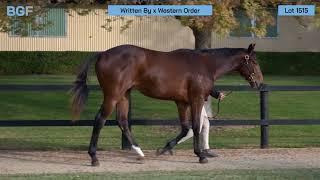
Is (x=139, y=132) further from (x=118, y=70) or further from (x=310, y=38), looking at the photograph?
(x=310, y=38)

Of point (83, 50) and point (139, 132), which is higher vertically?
point (139, 132)

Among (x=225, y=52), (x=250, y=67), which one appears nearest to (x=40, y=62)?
(x=225, y=52)

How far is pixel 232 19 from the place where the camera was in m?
12.4

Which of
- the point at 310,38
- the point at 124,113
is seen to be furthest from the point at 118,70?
the point at 310,38

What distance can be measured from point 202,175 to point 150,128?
7.63 m

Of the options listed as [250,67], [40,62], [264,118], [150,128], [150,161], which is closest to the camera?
[150,161]

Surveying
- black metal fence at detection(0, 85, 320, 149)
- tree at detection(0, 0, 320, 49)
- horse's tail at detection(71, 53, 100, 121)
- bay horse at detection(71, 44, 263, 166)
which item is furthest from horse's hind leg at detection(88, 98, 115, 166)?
tree at detection(0, 0, 320, 49)

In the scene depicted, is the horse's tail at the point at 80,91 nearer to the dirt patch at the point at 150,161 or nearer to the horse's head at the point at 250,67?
the dirt patch at the point at 150,161

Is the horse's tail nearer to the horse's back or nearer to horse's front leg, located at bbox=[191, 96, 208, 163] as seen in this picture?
the horse's back

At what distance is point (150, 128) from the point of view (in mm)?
16969

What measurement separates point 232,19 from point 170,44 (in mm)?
27581

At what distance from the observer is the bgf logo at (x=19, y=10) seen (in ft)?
41.0

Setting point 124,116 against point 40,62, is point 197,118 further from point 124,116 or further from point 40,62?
point 40,62

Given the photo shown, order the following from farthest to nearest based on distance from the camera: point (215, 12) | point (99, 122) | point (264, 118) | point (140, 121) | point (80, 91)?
point (264, 118) < point (215, 12) < point (140, 121) < point (80, 91) < point (99, 122)
